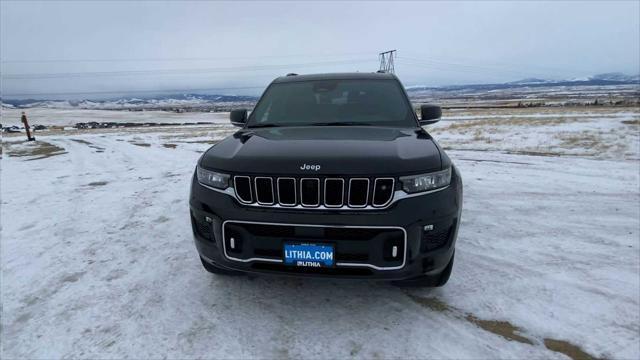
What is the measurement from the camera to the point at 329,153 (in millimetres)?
2596

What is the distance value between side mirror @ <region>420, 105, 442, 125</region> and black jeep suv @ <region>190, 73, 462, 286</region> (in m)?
1.38

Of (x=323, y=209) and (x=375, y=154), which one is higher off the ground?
(x=375, y=154)

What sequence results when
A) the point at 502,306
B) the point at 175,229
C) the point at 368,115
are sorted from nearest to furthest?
the point at 502,306, the point at 368,115, the point at 175,229

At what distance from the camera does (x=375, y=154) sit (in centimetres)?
258

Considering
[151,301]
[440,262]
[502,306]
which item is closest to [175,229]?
[151,301]

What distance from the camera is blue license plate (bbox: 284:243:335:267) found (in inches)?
94.8

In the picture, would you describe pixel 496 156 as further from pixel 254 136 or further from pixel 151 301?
pixel 151 301

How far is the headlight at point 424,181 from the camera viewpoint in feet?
8.06

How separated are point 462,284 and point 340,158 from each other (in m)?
1.48

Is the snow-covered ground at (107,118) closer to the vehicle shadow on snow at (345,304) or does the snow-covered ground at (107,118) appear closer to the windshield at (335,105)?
the windshield at (335,105)

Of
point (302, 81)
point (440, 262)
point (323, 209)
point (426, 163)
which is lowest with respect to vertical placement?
point (440, 262)

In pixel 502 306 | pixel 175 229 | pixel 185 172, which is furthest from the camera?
pixel 185 172

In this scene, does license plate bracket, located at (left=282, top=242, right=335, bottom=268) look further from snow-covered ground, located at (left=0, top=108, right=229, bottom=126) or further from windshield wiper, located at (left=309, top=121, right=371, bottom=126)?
snow-covered ground, located at (left=0, top=108, right=229, bottom=126)

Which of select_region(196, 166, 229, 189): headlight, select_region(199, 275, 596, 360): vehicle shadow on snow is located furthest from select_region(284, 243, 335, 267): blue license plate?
select_region(196, 166, 229, 189): headlight
